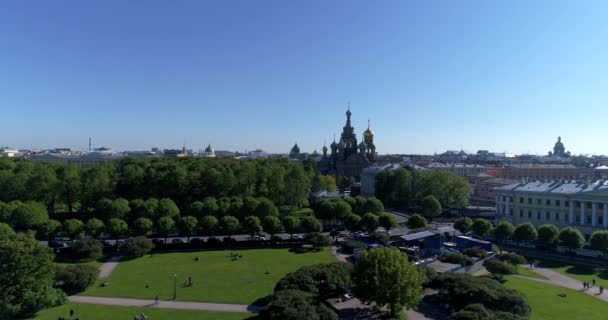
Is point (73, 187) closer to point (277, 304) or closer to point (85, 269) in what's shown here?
point (85, 269)

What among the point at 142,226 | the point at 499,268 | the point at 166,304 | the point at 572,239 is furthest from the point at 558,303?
the point at 142,226

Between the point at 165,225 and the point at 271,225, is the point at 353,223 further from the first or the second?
the point at 165,225

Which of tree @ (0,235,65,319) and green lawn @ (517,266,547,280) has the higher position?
tree @ (0,235,65,319)

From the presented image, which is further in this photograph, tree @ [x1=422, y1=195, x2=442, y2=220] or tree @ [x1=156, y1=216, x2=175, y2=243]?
tree @ [x1=422, y1=195, x2=442, y2=220]

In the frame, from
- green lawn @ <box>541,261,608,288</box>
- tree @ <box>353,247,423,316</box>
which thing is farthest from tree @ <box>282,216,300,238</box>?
green lawn @ <box>541,261,608,288</box>

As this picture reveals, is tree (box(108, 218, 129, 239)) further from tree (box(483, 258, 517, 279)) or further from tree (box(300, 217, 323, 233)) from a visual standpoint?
tree (box(483, 258, 517, 279))

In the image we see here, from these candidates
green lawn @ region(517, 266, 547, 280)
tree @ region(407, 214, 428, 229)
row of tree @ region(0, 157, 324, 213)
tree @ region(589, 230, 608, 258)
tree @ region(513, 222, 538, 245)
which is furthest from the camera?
row of tree @ region(0, 157, 324, 213)
